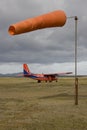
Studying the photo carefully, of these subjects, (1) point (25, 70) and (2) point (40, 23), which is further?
(1) point (25, 70)

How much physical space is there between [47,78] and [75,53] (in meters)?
74.7

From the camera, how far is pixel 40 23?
6.23m

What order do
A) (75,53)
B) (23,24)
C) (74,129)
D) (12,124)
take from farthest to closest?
(75,53), (12,124), (74,129), (23,24)

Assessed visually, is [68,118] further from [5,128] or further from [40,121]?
[5,128]

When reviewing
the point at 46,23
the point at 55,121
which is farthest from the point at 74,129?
the point at 46,23

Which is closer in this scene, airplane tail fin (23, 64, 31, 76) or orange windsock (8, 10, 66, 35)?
orange windsock (8, 10, 66, 35)

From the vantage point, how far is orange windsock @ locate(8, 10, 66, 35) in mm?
6010

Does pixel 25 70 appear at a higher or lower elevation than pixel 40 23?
lower

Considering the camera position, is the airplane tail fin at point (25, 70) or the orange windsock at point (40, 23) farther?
the airplane tail fin at point (25, 70)

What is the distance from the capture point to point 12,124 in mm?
13727

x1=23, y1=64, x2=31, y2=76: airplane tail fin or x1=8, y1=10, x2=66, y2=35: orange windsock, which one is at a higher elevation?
x1=8, y1=10, x2=66, y2=35: orange windsock

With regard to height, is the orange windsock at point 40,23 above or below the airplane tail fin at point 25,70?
above

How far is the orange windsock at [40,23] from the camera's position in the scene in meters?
6.01

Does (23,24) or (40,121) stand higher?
(23,24)
